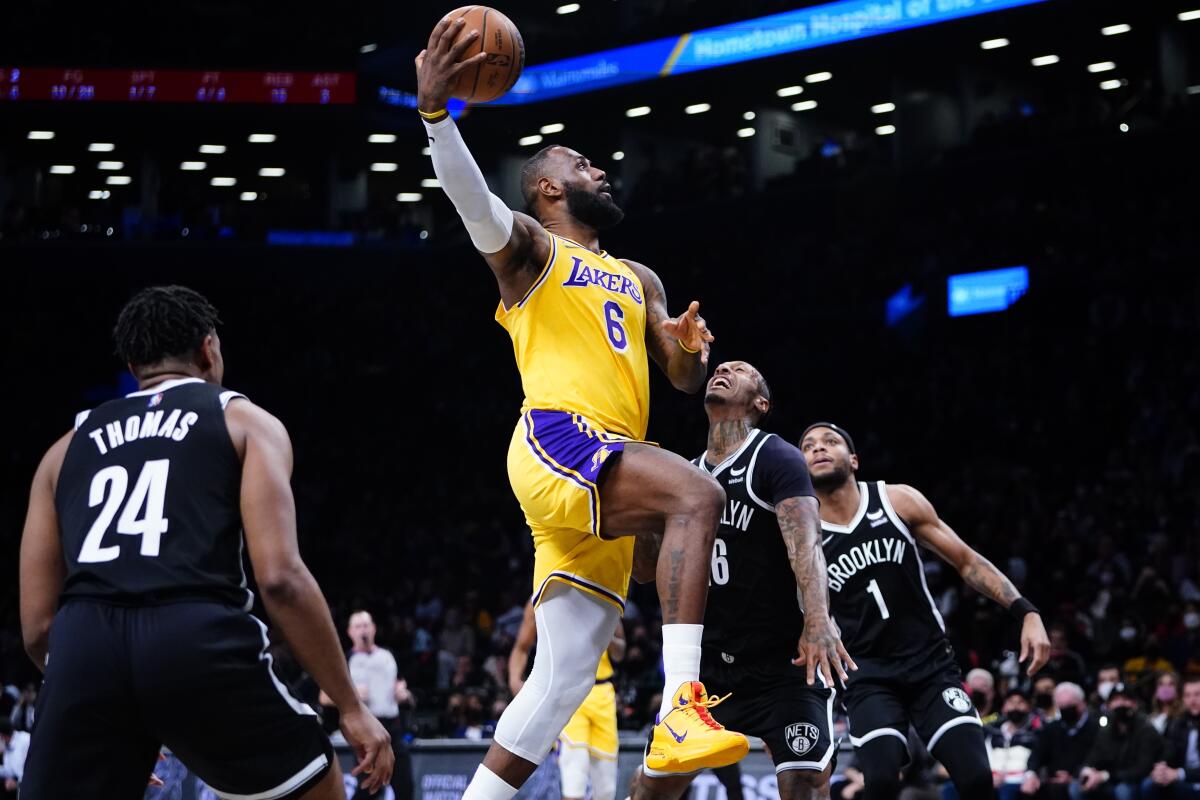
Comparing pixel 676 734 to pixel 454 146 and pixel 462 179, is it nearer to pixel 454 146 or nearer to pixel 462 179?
pixel 462 179

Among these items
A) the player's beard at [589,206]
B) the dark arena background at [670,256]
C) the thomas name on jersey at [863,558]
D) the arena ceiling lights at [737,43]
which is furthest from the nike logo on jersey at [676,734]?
the arena ceiling lights at [737,43]

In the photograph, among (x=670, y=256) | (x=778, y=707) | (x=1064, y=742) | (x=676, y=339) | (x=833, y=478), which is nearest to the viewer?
(x=676, y=339)

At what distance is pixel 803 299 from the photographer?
2773cm

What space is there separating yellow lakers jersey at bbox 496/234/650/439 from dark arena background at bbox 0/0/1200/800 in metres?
10.6

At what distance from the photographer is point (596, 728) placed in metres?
10.2

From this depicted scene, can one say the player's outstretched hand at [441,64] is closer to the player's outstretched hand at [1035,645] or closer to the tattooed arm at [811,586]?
the tattooed arm at [811,586]

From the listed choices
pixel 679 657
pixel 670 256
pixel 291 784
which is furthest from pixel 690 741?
pixel 670 256

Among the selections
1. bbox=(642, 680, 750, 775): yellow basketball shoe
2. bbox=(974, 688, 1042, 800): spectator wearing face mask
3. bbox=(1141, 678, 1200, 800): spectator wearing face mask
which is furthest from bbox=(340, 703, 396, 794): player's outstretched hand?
bbox=(1141, 678, 1200, 800): spectator wearing face mask

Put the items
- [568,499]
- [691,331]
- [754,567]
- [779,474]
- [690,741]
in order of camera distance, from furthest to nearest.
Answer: [754,567] → [779,474] → [691,331] → [568,499] → [690,741]

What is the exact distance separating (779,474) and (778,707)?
104cm

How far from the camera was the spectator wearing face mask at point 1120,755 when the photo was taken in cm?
1130

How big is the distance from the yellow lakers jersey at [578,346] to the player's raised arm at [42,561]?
180 centimetres

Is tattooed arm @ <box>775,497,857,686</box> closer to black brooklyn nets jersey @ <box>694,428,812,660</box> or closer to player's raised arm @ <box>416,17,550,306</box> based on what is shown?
black brooklyn nets jersey @ <box>694,428,812,660</box>

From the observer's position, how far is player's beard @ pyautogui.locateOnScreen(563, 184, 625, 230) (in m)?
5.73
